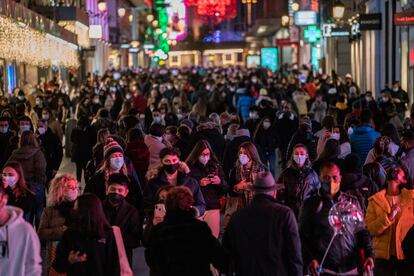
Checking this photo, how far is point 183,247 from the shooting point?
734 centimetres

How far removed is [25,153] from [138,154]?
1449 millimetres

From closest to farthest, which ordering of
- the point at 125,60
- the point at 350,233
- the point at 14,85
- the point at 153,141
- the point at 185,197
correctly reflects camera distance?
the point at 185,197 → the point at 350,233 → the point at 153,141 → the point at 14,85 → the point at 125,60

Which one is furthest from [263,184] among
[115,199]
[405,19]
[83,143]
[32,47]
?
[32,47]

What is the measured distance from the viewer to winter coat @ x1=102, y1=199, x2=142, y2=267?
28.2ft

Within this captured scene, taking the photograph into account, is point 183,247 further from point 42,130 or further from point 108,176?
point 42,130

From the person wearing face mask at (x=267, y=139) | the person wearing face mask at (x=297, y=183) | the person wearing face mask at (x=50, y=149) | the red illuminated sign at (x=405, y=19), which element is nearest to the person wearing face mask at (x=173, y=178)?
the person wearing face mask at (x=297, y=183)

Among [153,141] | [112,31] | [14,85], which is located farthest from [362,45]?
[112,31]

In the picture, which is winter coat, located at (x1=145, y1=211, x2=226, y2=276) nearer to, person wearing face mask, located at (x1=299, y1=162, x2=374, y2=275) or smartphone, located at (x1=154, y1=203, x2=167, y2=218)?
person wearing face mask, located at (x1=299, y1=162, x2=374, y2=275)

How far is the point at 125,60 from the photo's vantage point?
109 m

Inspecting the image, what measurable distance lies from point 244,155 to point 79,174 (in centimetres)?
721

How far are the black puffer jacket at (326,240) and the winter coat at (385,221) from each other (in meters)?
1.80

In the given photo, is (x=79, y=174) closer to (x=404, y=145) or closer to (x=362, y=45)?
(x=404, y=145)

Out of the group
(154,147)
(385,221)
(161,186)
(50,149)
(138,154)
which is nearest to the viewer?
(385,221)

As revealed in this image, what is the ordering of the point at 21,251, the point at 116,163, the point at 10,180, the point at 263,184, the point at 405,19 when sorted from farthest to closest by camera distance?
the point at 405,19, the point at 116,163, the point at 10,180, the point at 263,184, the point at 21,251
